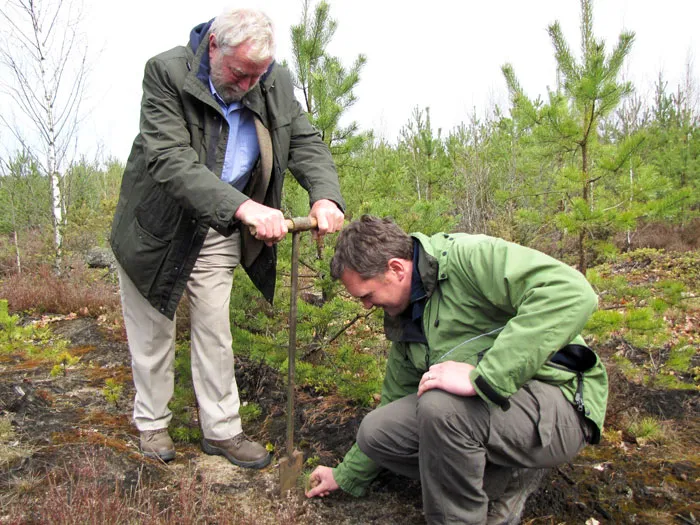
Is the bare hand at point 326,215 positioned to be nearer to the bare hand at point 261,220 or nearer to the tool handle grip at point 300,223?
the tool handle grip at point 300,223

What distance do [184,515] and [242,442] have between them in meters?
0.89

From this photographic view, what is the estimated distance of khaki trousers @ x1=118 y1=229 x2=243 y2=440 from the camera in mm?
2604

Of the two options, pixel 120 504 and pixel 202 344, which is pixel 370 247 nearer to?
pixel 202 344

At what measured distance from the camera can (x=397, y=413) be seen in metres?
2.12

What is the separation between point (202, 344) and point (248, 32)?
1463mm

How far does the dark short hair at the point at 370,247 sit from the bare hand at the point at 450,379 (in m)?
0.42

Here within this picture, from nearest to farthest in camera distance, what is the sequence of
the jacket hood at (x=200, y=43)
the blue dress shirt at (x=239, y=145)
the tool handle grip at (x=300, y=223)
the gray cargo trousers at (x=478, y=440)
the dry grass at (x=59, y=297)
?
the gray cargo trousers at (x=478, y=440), the tool handle grip at (x=300, y=223), the jacket hood at (x=200, y=43), the blue dress shirt at (x=239, y=145), the dry grass at (x=59, y=297)

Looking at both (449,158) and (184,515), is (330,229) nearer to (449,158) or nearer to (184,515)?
(184,515)

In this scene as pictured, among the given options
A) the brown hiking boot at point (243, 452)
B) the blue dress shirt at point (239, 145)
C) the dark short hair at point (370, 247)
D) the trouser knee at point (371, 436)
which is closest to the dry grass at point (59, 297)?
the brown hiking boot at point (243, 452)

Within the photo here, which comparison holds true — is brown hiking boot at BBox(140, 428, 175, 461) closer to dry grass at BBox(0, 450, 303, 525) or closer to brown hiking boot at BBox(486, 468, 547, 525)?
dry grass at BBox(0, 450, 303, 525)

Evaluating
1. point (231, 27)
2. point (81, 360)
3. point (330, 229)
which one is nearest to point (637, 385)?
point (330, 229)

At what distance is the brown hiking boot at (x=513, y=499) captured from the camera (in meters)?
2.07

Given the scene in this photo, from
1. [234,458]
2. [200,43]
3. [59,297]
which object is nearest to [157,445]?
[234,458]

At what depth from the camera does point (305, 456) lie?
9.18ft
